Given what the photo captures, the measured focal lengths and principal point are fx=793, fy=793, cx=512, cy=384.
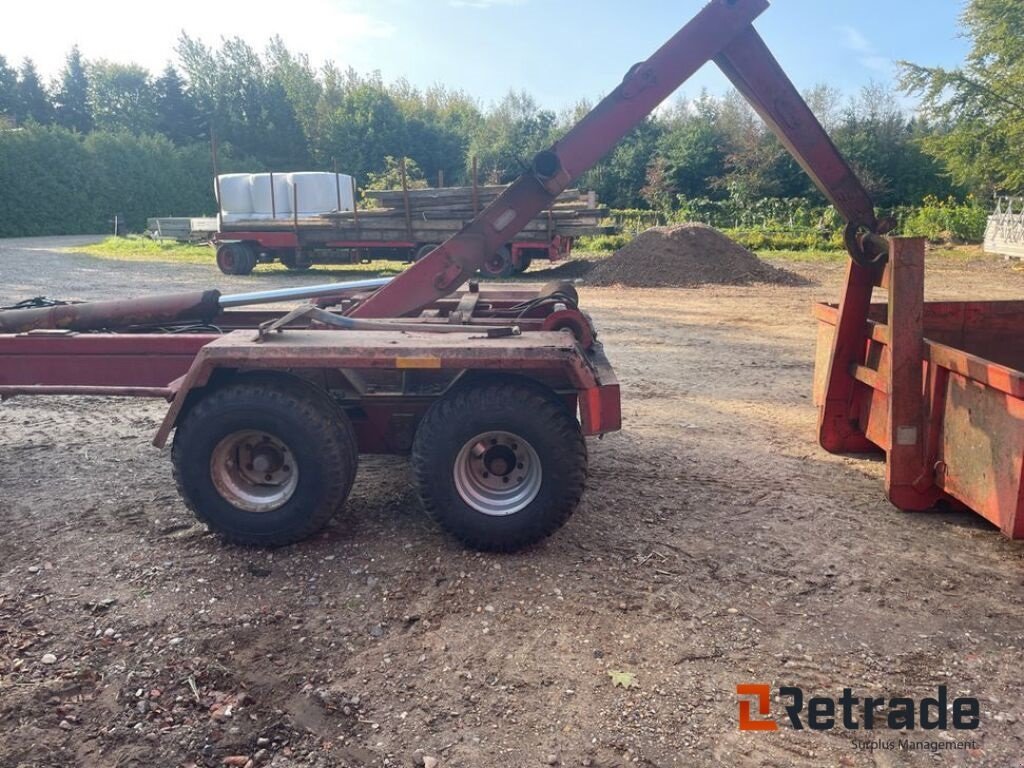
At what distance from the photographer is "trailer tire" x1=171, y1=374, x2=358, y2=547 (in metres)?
3.94

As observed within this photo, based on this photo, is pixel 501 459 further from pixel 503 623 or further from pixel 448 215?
pixel 448 215

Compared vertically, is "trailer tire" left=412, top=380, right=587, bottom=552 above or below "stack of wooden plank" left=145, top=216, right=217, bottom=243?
below

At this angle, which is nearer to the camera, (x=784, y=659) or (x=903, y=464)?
(x=784, y=659)

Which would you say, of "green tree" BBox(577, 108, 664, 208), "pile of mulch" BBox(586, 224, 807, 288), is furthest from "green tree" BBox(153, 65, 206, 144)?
"pile of mulch" BBox(586, 224, 807, 288)

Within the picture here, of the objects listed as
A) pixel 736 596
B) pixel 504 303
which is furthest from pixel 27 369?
pixel 736 596

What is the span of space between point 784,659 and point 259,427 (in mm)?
2625

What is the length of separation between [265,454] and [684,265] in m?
14.6

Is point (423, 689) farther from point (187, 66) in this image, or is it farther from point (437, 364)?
point (187, 66)

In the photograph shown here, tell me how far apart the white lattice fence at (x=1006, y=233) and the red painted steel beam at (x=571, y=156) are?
22.3m

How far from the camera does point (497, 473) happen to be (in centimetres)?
406

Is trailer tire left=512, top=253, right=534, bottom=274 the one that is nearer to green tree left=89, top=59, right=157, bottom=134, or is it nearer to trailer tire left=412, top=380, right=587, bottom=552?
trailer tire left=412, top=380, right=587, bottom=552

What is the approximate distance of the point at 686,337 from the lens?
34.6 ft

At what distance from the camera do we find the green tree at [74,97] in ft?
198

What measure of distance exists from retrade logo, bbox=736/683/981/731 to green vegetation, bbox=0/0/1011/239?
74.8 feet
